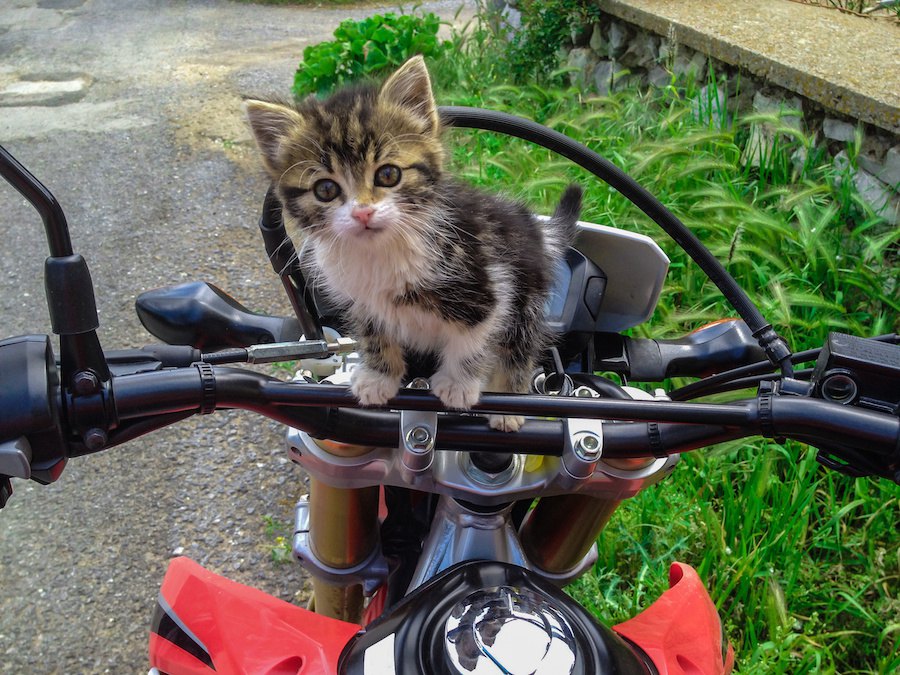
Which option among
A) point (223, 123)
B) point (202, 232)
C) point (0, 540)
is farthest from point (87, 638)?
point (223, 123)

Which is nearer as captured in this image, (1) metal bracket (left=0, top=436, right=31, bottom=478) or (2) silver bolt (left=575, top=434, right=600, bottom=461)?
(1) metal bracket (left=0, top=436, right=31, bottom=478)

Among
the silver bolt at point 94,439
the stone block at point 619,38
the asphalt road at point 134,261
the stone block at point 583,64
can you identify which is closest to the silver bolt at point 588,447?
the silver bolt at point 94,439

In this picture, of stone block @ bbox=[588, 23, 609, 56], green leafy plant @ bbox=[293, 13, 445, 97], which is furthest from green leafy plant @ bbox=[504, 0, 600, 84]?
green leafy plant @ bbox=[293, 13, 445, 97]

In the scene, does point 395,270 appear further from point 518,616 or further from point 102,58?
point 102,58

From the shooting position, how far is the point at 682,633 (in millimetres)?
1340

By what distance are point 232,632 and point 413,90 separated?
112 centimetres

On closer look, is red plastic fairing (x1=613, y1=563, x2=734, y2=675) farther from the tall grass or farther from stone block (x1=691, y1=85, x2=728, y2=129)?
stone block (x1=691, y1=85, x2=728, y2=129)

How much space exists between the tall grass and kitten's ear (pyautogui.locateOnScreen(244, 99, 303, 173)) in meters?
0.53

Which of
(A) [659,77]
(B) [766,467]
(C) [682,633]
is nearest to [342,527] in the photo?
(C) [682,633]

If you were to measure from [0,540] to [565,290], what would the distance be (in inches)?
109

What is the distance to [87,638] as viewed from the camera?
9.39ft

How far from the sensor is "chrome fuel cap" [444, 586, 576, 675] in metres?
1.04

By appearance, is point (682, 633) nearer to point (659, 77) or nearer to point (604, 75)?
point (659, 77)

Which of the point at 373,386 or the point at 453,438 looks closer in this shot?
the point at 453,438
